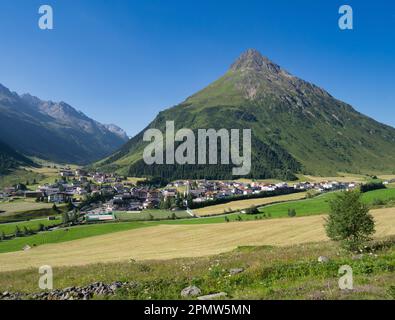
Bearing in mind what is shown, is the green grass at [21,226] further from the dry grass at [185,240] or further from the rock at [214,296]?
the rock at [214,296]

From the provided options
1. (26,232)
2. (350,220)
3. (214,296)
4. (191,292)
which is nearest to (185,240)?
(350,220)

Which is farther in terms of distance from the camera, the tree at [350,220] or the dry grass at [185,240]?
the dry grass at [185,240]

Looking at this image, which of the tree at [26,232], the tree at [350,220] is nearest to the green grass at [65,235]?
the tree at [26,232]

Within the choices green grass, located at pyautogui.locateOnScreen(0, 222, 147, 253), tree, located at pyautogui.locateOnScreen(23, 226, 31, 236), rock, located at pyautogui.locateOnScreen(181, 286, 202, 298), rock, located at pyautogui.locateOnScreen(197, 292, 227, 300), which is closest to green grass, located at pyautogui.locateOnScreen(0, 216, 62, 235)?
tree, located at pyautogui.locateOnScreen(23, 226, 31, 236)

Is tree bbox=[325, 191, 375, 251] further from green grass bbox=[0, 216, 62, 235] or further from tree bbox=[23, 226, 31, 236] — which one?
green grass bbox=[0, 216, 62, 235]

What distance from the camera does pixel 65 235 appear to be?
107m

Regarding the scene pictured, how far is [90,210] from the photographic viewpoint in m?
171

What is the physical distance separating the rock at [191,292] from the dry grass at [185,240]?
45.2 metres

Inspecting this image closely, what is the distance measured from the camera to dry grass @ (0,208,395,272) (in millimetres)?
68250

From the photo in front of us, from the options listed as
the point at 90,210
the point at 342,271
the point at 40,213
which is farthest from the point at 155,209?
the point at 342,271

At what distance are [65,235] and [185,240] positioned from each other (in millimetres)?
42607

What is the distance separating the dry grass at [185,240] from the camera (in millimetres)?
68250
